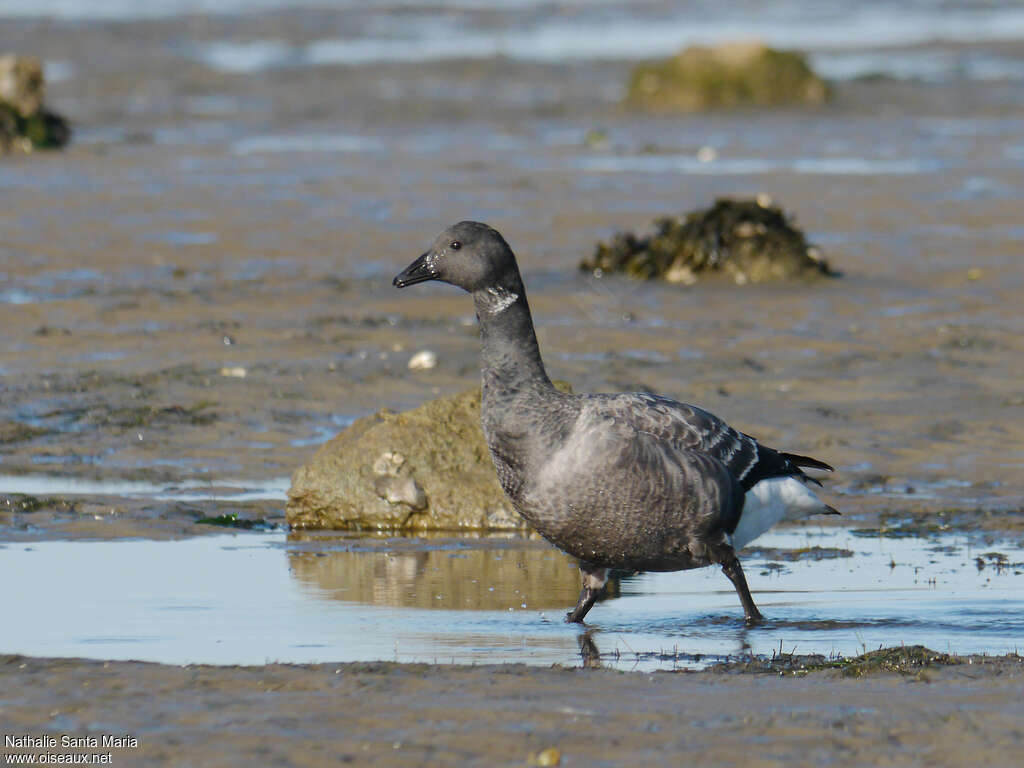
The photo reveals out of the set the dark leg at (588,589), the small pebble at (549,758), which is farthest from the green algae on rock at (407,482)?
the small pebble at (549,758)

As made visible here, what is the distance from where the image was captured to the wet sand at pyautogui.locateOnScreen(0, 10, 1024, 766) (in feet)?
20.9

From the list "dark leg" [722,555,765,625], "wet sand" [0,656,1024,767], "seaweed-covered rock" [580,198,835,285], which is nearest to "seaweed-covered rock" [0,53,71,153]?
"seaweed-covered rock" [580,198,835,285]

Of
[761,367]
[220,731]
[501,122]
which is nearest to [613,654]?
[220,731]

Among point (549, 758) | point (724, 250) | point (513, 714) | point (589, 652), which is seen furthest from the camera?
point (724, 250)

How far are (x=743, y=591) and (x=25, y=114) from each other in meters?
23.0

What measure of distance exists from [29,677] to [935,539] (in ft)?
17.8

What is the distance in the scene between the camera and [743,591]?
841cm

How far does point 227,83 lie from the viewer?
4081cm

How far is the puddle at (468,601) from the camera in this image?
Result: 7.84 metres

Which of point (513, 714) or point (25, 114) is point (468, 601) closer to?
point (513, 714)

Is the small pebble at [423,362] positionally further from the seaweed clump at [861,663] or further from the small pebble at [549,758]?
the small pebble at [549,758]

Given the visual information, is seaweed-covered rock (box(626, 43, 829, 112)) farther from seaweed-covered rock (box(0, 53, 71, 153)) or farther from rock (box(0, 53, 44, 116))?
rock (box(0, 53, 44, 116))

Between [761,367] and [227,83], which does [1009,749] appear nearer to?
[761,367]

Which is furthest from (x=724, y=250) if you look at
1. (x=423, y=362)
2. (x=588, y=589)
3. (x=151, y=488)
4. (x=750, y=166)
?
(x=588, y=589)
